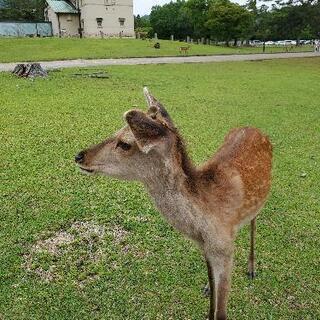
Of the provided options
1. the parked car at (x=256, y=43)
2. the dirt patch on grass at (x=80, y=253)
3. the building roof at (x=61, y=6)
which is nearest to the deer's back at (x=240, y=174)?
the dirt patch on grass at (x=80, y=253)

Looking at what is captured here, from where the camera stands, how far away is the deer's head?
277 centimetres

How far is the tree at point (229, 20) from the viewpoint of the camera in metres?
52.6

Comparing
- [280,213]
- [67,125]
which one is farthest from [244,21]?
[280,213]

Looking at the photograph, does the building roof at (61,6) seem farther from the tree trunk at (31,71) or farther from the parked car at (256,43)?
the tree trunk at (31,71)

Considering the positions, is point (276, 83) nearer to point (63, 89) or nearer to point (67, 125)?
point (63, 89)

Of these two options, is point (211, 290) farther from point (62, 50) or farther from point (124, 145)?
point (62, 50)

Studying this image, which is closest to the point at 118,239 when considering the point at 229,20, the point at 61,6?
the point at 229,20

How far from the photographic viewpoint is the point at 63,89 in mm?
14586

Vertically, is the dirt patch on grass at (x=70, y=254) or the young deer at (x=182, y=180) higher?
the young deer at (x=182, y=180)

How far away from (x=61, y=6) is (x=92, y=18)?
5.29m

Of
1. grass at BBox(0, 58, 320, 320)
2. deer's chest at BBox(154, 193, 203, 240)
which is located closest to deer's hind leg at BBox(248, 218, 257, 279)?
grass at BBox(0, 58, 320, 320)

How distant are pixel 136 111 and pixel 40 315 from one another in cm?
219

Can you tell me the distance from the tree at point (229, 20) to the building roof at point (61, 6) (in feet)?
54.2

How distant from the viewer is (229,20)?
5322 cm
